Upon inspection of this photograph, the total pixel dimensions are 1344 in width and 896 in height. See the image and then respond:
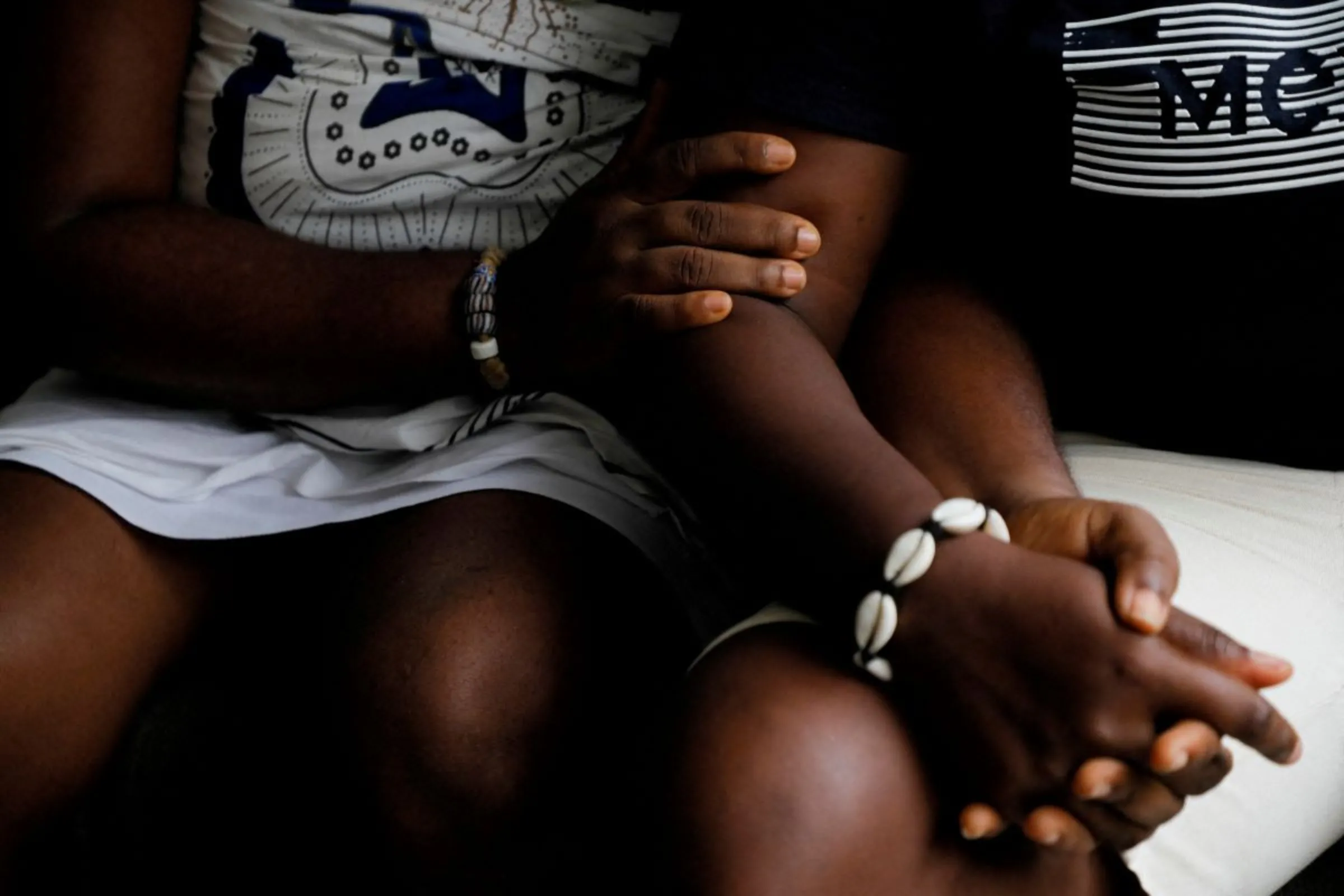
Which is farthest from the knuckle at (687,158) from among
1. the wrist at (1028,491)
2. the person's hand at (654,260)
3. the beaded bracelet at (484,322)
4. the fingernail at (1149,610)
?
the fingernail at (1149,610)

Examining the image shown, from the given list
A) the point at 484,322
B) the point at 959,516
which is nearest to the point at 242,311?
the point at 484,322

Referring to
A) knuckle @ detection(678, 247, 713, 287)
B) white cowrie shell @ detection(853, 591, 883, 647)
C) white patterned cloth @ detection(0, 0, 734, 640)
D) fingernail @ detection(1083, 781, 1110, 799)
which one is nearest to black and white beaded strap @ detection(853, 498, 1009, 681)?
white cowrie shell @ detection(853, 591, 883, 647)

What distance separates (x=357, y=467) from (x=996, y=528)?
465 millimetres

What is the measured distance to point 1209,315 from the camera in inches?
28.0

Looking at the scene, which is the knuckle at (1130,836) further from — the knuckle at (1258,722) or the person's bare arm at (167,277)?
the person's bare arm at (167,277)

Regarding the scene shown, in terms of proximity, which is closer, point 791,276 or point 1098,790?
point 1098,790

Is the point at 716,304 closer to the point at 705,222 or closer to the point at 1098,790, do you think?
the point at 705,222

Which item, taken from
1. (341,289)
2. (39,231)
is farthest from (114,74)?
(341,289)

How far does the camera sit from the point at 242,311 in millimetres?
827

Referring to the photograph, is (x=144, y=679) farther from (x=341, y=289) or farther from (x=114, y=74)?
(x=114, y=74)

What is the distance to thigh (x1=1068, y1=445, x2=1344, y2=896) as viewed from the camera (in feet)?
1.99

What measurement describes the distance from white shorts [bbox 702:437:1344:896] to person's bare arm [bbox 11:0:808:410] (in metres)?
0.28

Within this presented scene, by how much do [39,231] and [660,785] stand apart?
2.04 feet

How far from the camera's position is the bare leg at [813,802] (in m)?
0.53
